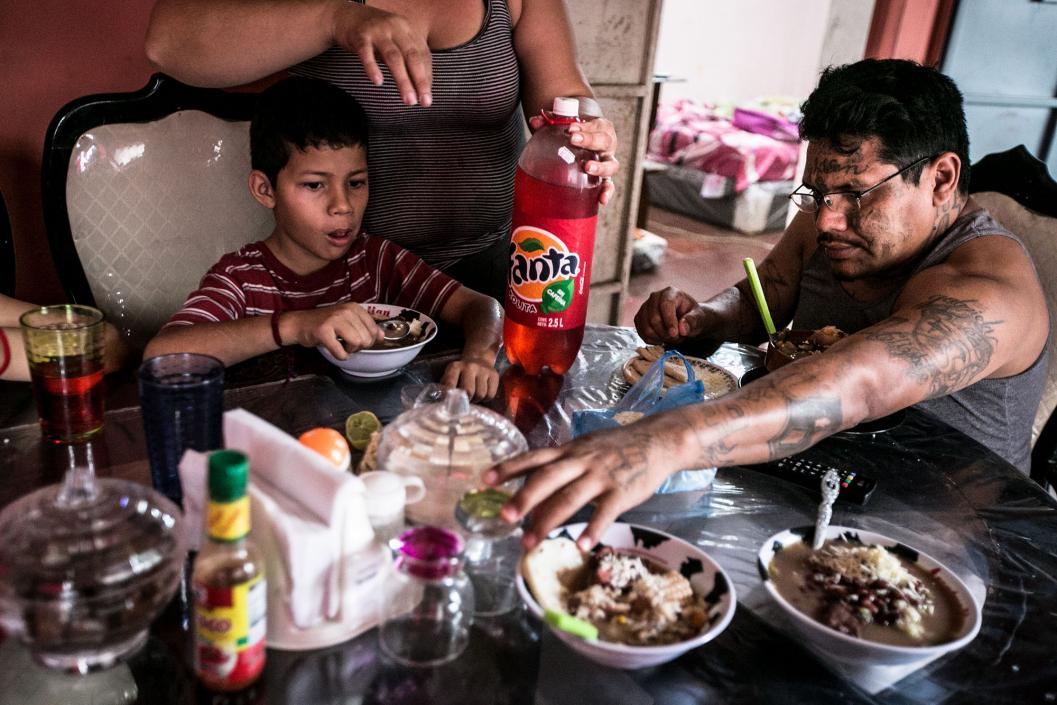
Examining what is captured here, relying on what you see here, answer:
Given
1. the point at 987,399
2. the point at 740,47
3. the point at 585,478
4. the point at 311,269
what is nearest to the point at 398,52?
the point at 311,269

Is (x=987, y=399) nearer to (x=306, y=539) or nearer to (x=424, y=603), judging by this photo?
(x=424, y=603)

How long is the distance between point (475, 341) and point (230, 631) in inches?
35.0

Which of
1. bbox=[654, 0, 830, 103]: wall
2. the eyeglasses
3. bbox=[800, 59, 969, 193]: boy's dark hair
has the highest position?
bbox=[800, 59, 969, 193]: boy's dark hair

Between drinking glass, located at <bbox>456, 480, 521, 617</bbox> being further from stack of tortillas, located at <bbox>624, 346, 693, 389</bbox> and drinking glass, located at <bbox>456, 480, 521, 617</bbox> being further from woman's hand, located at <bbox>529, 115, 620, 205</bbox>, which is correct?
woman's hand, located at <bbox>529, 115, 620, 205</bbox>

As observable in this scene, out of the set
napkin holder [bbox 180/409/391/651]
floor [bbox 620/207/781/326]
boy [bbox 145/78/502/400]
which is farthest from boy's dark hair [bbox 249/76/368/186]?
floor [bbox 620/207/781/326]

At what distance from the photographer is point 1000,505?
124 centimetres

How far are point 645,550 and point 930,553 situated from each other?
1.33 feet

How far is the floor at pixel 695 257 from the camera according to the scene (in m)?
Result: 4.99

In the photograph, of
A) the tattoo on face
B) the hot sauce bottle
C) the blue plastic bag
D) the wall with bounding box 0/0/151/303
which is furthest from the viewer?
the wall with bounding box 0/0/151/303

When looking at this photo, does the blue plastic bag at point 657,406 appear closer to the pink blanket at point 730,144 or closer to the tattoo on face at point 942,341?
the tattoo on face at point 942,341

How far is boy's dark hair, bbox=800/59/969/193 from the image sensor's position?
1.52 m

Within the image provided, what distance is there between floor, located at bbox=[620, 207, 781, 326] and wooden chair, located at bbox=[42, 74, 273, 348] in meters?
2.59

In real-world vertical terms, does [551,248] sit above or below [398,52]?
below

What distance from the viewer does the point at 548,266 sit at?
4.43ft
